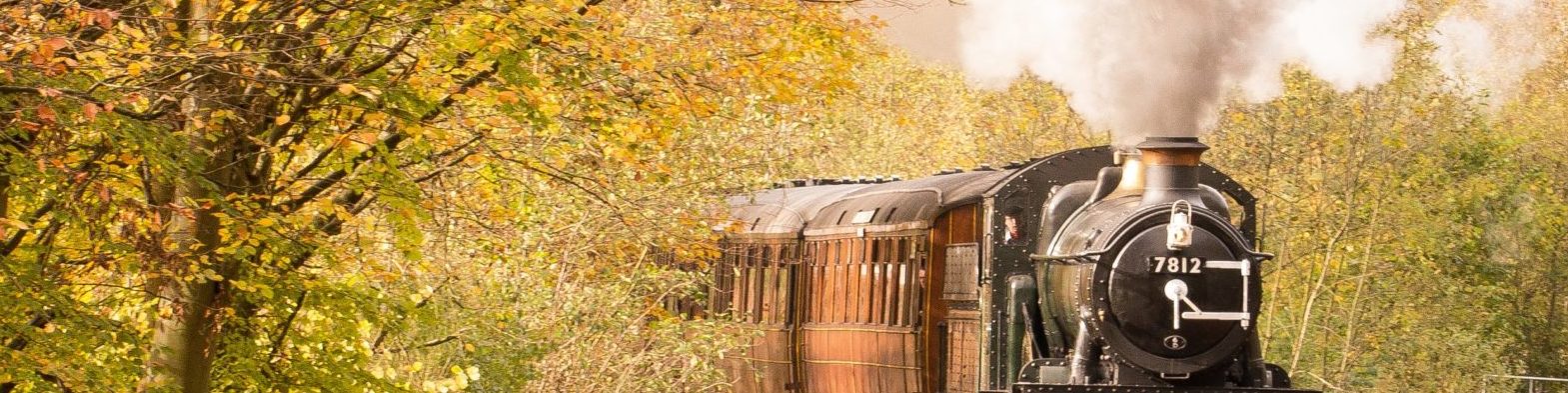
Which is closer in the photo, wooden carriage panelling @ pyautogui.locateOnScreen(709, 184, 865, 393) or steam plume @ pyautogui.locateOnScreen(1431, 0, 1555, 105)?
wooden carriage panelling @ pyautogui.locateOnScreen(709, 184, 865, 393)

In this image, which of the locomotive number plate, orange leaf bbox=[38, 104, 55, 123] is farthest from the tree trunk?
the locomotive number plate

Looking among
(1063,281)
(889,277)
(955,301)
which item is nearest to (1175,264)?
(1063,281)

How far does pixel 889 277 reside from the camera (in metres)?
16.6

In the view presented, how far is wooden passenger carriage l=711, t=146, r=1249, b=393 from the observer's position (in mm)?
12469

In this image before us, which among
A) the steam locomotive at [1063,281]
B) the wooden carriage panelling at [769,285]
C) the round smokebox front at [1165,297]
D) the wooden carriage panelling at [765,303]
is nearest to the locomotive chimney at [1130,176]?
the steam locomotive at [1063,281]

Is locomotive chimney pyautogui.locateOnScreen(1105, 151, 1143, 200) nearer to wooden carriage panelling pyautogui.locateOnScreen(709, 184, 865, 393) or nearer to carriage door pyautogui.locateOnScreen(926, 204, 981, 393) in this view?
carriage door pyautogui.locateOnScreen(926, 204, 981, 393)

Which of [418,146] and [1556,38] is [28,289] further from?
[1556,38]

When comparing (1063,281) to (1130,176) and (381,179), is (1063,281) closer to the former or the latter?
(1130,176)

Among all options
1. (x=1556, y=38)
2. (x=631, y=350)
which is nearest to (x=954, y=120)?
(x=1556, y=38)

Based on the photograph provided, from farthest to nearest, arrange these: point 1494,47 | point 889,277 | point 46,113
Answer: point 1494,47
point 889,277
point 46,113

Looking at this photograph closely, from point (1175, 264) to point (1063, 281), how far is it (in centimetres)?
93

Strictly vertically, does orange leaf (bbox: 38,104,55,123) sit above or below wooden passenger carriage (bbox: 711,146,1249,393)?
above

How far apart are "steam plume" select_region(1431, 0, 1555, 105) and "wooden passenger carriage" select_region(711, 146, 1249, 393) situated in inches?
431

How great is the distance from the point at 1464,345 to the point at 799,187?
10043 millimetres
